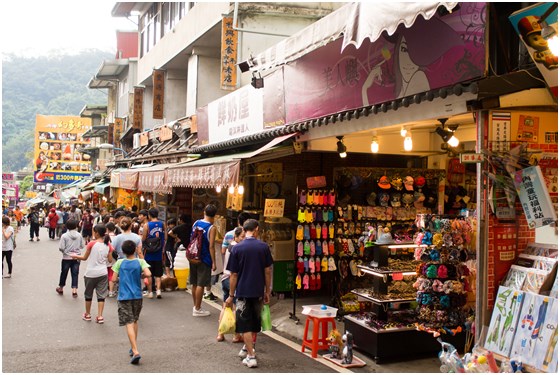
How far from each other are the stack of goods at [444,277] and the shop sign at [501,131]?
1440 millimetres

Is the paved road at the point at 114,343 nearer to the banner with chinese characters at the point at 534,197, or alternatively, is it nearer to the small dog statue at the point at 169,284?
the small dog statue at the point at 169,284

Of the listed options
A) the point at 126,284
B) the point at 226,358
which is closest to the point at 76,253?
the point at 126,284

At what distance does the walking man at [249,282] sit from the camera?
7.97 metres

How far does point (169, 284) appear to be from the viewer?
13.9 m

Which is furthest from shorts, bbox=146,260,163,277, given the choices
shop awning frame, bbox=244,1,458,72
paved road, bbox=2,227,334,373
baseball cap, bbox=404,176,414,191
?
shop awning frame, bbox=244,1,458,72

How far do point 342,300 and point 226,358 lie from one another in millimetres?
3390

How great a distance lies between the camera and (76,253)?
12.7m

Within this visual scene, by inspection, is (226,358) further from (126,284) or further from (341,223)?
(341,223)

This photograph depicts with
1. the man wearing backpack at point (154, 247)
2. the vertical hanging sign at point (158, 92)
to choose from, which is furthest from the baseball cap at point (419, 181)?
the vertical hanging sign at point (158, 92)

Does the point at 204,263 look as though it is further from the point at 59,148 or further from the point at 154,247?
the point at 59,148

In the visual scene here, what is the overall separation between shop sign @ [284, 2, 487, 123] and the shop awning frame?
881mm

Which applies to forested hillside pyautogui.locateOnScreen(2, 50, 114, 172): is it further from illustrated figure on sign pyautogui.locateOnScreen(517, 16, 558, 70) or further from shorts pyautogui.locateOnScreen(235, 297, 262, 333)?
illustrated figure on sign pyautogui.locateOnScreen(517, 16, 558, 70)

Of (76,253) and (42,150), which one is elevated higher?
(42,150)

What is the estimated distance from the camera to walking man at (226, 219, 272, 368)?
797 cm
